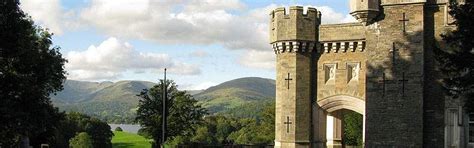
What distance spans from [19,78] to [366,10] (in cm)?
1332

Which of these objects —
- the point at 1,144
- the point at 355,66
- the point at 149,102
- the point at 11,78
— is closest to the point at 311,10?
the point at 355,66

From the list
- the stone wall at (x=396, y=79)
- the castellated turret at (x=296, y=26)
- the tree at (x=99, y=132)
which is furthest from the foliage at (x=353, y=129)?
the tree at (x=99, y=132)

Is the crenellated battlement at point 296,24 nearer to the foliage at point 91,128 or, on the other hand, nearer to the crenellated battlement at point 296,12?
the crenellated battlement at point 296,12

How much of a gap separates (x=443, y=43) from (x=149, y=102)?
2653cm

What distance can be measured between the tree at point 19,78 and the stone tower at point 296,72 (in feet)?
33.6

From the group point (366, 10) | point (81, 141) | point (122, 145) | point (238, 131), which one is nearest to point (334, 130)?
point (366, 10)

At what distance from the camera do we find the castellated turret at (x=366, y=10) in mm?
20141

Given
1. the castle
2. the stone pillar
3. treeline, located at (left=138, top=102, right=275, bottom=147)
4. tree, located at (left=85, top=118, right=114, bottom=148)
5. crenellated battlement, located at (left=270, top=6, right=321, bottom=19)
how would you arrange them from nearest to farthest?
the castle < crenellated battlement, located at (left=270, top=6, right=321, bottom=19) < the stone pillar < treeline, located at (left=138, top=102, right=275, bottom=147) < tree, located at (left=85, top=118, right=114, bottom=148)

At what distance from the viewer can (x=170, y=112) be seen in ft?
140

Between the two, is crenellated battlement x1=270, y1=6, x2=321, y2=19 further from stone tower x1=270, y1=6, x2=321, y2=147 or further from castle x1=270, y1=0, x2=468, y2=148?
castle x1=270, y1=0, x2=468, y2=148

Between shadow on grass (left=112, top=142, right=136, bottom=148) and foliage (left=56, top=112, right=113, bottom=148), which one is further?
shadow on grass (left=112, top=142, right=136, bottom=148)

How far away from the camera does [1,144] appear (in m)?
24.8

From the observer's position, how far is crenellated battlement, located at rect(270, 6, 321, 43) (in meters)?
24.0

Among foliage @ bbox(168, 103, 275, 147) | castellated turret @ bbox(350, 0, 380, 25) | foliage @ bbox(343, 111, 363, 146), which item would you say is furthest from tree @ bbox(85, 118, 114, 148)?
castellated turret @ bbox(350, 0, 380, 25)
